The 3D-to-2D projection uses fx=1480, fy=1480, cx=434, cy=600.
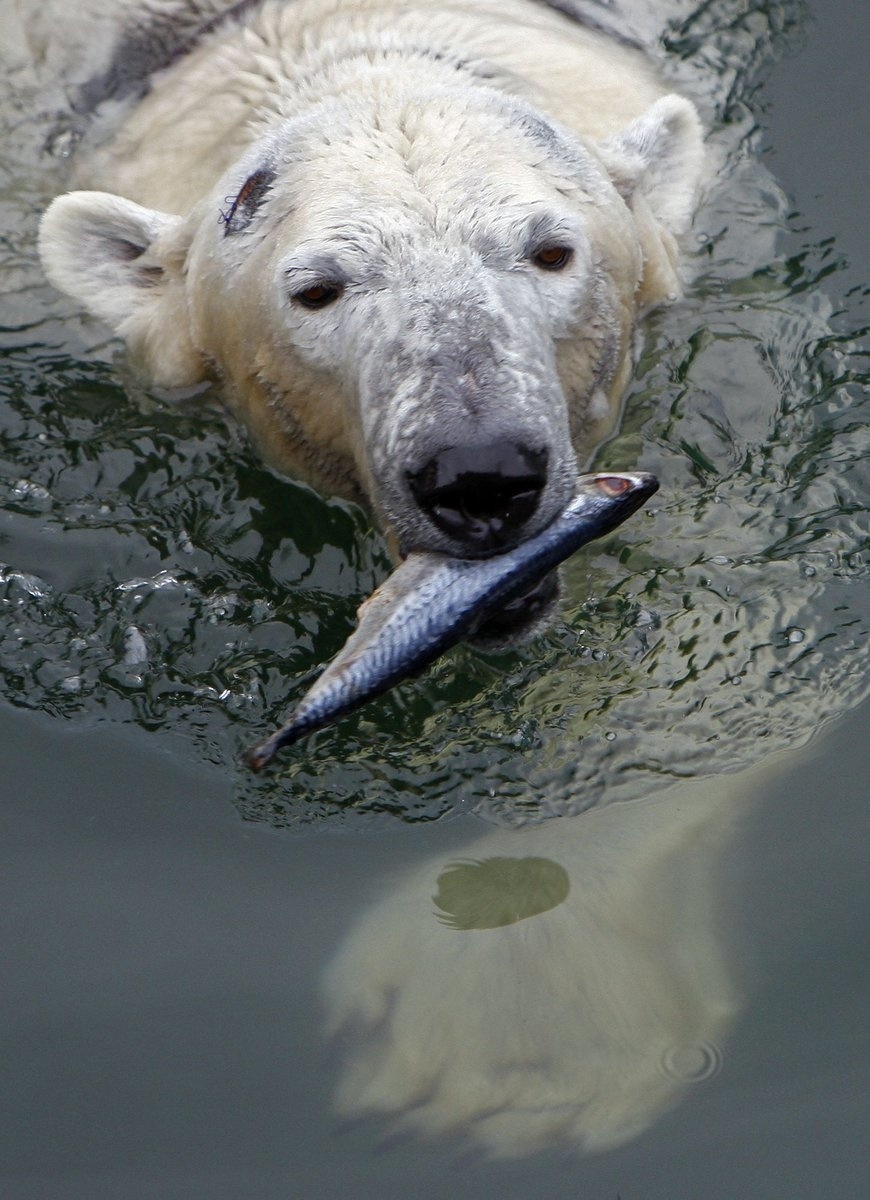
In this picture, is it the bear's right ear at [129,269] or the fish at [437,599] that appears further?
the bear's right ear at [129,269]

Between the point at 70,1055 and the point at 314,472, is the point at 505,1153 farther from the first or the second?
the point at 314,472

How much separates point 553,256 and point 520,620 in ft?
2.79

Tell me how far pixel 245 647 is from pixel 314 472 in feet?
1.69

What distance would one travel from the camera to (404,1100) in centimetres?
322

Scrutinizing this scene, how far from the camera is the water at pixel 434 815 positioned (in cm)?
310

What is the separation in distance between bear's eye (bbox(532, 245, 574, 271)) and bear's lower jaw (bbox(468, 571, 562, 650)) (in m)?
0.71

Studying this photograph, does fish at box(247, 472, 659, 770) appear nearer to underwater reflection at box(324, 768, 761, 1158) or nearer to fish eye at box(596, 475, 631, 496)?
fish eye at box(596, 475, 631, 496)

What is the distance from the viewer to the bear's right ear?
12.9 feet

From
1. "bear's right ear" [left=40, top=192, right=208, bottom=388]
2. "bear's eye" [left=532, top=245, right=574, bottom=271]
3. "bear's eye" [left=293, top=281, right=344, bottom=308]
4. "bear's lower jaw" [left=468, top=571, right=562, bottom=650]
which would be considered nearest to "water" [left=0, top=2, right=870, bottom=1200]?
"bear's right ear" [left=40, top=192, right=208, bottom=388]

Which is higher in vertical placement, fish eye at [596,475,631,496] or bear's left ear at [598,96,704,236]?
bear's left ear at [598,96,704,236]

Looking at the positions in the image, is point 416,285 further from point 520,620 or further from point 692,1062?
point 692,1062

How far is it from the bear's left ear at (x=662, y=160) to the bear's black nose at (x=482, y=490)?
4.69ft

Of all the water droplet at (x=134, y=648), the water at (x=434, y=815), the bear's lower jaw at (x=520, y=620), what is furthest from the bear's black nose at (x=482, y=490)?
the water droplet at (x=134, y=648)

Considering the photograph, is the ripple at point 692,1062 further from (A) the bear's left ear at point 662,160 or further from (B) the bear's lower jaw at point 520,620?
(A) the bear's left ear at point 662,160
